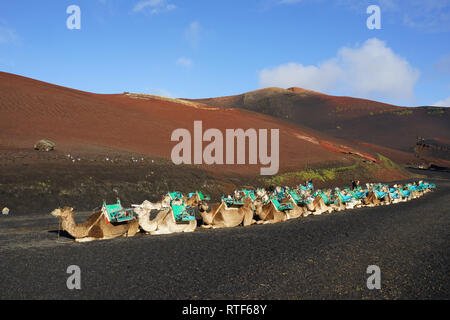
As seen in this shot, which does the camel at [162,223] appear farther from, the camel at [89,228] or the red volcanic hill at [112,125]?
the red volcanic hill at [112,125]

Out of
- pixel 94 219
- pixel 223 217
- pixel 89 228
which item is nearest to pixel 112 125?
pixel 223 217

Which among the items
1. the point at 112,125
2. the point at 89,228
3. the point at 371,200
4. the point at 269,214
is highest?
the point at 112,125

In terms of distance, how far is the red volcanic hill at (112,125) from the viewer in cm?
4066

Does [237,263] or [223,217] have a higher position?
[223,217]

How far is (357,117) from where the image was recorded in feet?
475

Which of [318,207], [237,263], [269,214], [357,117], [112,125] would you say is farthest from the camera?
[357,117]

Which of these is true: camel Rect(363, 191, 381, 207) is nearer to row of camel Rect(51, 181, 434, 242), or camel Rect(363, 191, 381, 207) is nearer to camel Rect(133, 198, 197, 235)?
row of camel Rect(51, 181, 434, 242)

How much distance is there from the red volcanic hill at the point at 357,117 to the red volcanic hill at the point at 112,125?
41.9 meters

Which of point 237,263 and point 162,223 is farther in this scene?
point 162,223

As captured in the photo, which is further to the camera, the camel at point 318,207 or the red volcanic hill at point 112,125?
the red volcanic hill at point 112,125

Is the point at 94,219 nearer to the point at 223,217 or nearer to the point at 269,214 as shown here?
the point at 223,217

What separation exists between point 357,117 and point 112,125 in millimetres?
115490

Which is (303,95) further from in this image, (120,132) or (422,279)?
(422,279)

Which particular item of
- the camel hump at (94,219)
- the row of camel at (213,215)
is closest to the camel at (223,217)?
the row of camel at (213,215)
